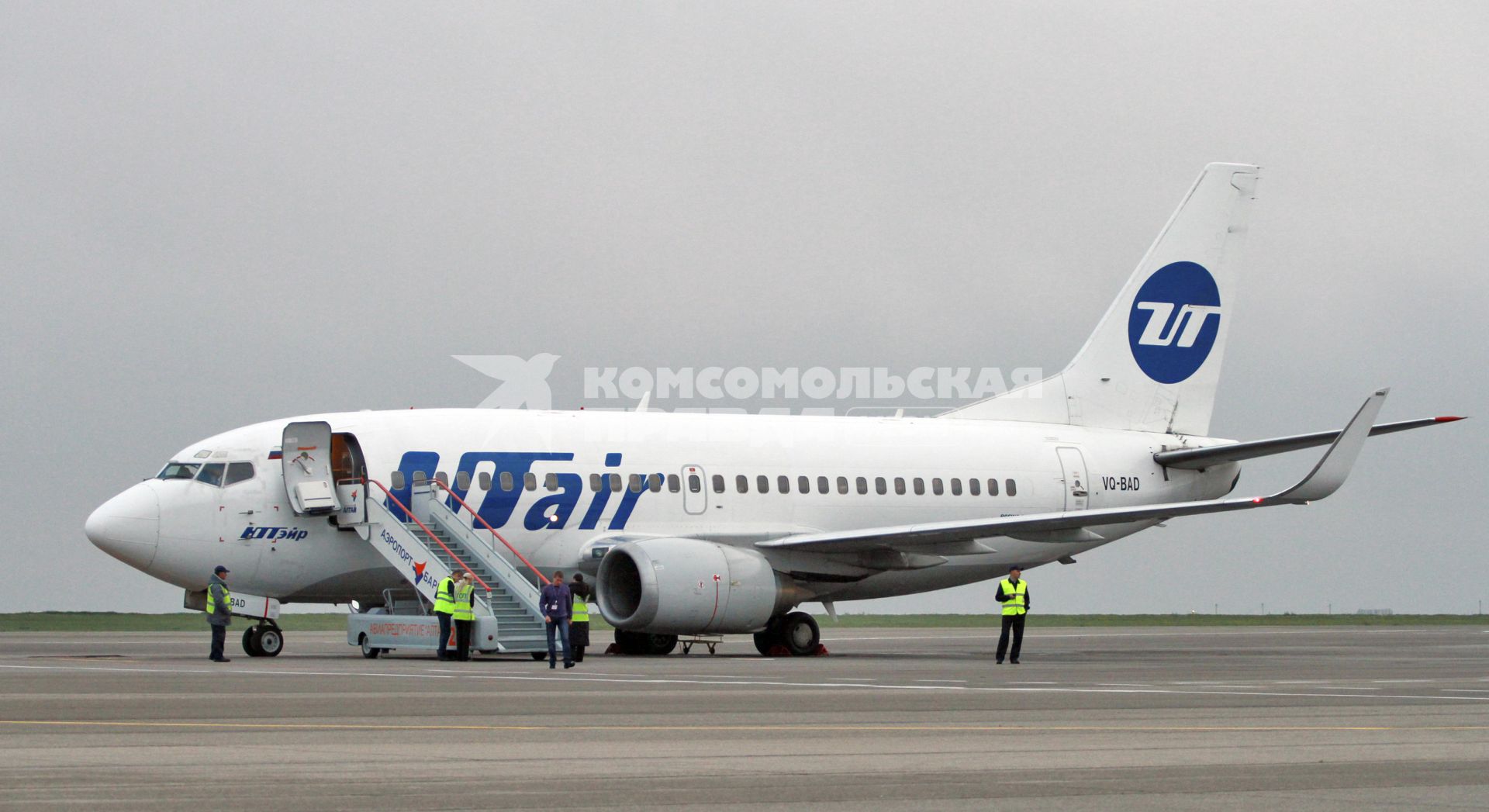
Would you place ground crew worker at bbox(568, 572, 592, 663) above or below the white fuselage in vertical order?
below

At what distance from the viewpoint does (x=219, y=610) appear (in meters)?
26.9

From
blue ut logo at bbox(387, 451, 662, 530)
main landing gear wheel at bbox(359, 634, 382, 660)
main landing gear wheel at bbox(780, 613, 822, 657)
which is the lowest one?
main landing gear wheel at bbox(359, 634, 382, 660)

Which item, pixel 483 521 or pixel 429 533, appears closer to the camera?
pixel 429 533

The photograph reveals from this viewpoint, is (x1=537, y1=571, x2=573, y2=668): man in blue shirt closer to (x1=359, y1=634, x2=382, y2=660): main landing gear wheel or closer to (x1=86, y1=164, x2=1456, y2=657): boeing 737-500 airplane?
(x1=86, y1=164, x2=1456, y2=657): boeing 737-500 airplane

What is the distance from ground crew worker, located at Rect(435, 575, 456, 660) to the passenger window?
399cm

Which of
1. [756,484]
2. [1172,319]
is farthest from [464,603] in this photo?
[1172,319]

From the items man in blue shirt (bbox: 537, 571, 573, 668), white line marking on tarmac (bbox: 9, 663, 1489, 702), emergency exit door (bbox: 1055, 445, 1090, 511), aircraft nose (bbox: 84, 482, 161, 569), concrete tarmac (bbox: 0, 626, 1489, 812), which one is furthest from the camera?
emergency exit door (bbox: 1055, 445, 1090, 511)

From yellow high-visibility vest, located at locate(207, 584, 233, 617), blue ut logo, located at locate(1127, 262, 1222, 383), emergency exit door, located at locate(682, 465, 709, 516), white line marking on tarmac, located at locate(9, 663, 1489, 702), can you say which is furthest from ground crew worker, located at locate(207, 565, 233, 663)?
blue ut logo, located at locate(1127, 262, 1222, 383)

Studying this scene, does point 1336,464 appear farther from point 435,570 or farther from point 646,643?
point 435,570

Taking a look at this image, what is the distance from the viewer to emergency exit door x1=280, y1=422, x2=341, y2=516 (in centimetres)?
2845

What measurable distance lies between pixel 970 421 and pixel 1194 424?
5660 millimetres

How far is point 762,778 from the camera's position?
10438 millimetres

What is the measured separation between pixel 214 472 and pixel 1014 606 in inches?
490

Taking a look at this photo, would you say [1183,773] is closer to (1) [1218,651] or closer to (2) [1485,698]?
(2) [1485,698]
